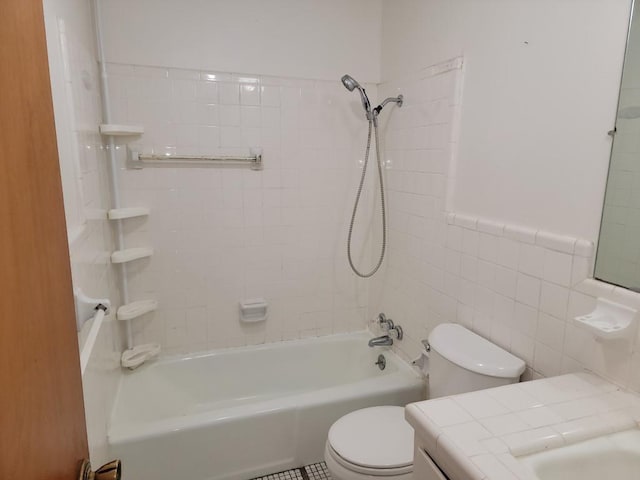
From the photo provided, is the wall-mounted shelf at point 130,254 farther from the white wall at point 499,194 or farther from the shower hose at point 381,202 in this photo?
the white wall at point 499,194

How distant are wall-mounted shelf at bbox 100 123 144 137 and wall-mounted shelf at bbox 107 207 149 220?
0.37m

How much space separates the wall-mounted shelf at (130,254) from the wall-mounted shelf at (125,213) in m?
0.18

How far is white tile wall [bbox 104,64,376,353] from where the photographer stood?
7.09 ft

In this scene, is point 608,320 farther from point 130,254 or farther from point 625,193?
point 130,254

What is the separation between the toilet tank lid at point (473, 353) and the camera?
142cm

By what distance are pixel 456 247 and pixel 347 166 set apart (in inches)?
36.9

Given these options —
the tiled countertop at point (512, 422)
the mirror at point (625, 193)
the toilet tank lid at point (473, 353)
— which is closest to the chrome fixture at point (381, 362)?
the toilet tank lid at point (473, 353)

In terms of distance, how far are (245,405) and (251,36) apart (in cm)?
189

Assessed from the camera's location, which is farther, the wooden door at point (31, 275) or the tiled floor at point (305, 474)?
the tiled floor at point (305, 474)

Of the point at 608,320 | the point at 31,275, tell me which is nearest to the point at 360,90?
the point at 608,320

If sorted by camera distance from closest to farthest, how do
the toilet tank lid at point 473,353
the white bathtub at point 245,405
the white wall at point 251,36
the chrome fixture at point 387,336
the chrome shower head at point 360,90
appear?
the toilet tank lid at point 473,353 → the white bathtub at point 245,405 → the white wall at point 251,36 → the chrome shower head at point 360,90 → the chrome fixture at point 387,336

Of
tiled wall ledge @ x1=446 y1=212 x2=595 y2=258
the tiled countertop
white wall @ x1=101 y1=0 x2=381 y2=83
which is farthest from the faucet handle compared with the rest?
white wall @ x1=101 y1=0 x2=381 y2=83

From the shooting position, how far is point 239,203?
234cm

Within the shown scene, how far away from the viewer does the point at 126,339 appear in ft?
7.42
